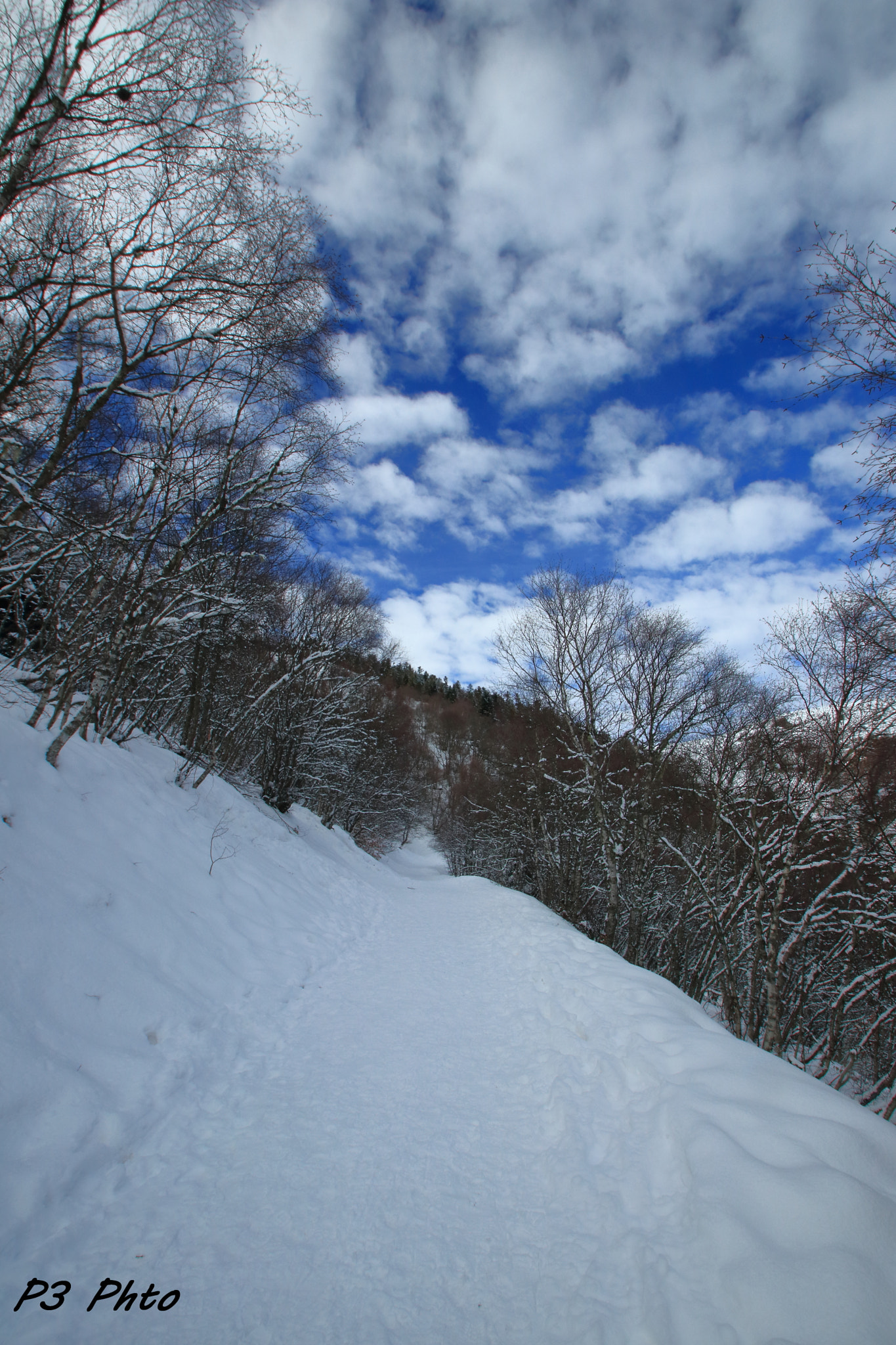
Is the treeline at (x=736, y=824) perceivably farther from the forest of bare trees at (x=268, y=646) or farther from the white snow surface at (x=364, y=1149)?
the white snow surface at (x=364, y=1149)

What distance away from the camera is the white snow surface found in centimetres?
180

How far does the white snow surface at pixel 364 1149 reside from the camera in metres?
1.80

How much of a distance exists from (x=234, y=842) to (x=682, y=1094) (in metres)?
6.11

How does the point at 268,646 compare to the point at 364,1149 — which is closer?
the point at 364,1149

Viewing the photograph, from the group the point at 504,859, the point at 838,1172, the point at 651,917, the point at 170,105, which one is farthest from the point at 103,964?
the point at 504,859

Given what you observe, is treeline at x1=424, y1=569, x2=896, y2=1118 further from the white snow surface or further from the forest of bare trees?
the white snow surface

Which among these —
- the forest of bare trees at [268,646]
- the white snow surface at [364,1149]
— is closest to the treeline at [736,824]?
the forest of bare trees at [268,646]

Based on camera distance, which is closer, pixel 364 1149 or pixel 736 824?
pixel 364 1149

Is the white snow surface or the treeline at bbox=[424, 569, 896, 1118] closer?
the white snow surface

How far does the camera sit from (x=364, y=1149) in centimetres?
266

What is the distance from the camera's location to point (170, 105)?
4.25 meters

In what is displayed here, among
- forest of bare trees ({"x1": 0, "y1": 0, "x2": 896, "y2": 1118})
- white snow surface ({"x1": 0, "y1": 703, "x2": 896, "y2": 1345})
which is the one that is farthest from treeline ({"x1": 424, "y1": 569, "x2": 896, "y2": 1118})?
white snow surface ({"x1": 0, "y1": 703, "x2": 896, "y2": 1345})

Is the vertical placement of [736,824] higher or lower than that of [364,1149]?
higher

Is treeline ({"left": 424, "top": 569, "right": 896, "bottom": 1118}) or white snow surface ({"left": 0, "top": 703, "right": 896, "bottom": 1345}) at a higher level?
treeline ({"left": 424, "top": 569, "right": 896, "bottom": 1118})
